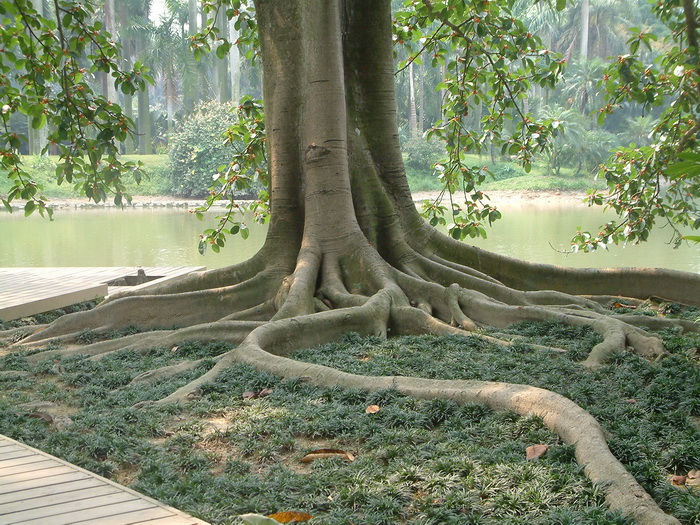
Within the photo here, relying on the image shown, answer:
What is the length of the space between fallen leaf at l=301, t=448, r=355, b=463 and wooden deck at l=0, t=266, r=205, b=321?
211 inches

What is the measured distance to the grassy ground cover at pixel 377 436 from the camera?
272cm

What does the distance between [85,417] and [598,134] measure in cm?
4194

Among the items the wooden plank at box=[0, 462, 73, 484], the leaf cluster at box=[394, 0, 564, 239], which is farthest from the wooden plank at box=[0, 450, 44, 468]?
the leaf cluster at box=[394, 0, 564, 239]

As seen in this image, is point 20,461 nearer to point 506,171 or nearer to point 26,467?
point 26,467

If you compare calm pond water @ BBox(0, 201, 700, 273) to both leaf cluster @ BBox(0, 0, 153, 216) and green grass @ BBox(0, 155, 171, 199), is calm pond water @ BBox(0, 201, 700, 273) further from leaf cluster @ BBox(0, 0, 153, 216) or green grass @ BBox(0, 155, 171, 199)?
green grass @ BBox(0, 155, 171, 199)

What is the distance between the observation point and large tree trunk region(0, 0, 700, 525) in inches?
229

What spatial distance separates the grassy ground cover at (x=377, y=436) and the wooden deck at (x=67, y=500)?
0.82 ft

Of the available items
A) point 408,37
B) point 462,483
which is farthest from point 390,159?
point 462,483

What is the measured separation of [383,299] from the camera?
594 centimetres

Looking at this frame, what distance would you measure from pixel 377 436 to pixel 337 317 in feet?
7.35

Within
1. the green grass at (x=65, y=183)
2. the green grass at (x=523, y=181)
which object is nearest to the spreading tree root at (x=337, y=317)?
the green grass at (x=523, y=181)

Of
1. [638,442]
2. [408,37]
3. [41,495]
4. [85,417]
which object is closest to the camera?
[41,495]

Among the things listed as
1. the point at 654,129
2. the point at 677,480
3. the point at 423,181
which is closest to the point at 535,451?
the point at 677,480

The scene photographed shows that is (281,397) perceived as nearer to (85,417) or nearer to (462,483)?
(85,417)
